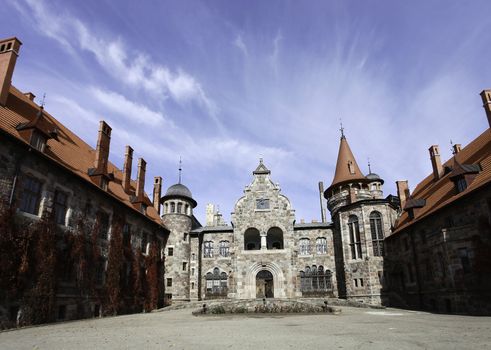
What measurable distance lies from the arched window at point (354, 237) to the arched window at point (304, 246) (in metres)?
4.82

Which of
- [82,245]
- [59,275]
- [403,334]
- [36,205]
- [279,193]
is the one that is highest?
[279,193]

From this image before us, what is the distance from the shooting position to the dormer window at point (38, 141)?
617 inches

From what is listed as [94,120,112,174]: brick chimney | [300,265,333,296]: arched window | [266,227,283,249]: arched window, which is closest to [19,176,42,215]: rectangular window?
[94,120,112,174]: brick chimney

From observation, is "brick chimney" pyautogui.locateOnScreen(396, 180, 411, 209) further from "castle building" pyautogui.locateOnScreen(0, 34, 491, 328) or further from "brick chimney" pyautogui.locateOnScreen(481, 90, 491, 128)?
"brick chimney" pyautogui.locateOnScreen(481, 90, 491, 128)

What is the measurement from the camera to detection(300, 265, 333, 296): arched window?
32656 mm

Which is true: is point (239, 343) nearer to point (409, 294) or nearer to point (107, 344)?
point (107, 344)

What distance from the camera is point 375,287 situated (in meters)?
28.2

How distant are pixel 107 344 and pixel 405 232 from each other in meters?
24.2

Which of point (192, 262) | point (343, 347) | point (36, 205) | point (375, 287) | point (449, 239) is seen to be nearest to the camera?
point (343, 347)

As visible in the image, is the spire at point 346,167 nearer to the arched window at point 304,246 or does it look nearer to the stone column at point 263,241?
the arched window at point 304,246

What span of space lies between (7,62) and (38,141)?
4.54 meters

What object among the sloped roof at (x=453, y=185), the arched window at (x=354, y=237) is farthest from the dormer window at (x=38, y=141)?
the arched window at (x=354, y=237)

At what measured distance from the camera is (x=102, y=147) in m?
23.4

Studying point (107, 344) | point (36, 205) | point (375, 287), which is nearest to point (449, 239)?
point (375, 287)
